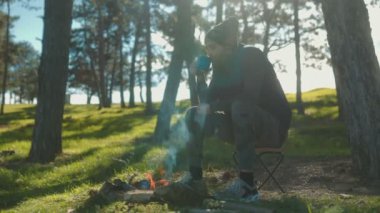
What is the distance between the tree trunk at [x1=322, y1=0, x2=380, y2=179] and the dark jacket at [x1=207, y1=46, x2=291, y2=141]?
7.19 ft

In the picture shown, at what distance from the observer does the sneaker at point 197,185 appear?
17.0ft

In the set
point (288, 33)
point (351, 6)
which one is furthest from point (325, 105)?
point (351, 6)

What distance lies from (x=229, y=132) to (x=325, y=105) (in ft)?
99.8

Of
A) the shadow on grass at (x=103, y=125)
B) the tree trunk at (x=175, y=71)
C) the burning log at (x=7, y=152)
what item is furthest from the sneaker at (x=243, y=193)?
the shadow on grass at (x=103, y=125)

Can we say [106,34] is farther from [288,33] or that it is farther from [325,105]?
[325,105]

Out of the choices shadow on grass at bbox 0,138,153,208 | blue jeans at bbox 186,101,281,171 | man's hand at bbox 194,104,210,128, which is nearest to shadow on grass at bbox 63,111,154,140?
shadow on grass at bbox 0,138,153,208

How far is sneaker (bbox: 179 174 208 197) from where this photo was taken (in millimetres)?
5176

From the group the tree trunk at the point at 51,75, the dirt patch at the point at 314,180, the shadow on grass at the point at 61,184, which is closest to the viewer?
the dirt patch at the point at 314,180

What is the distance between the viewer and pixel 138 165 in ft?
30.2

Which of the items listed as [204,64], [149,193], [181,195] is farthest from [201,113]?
[149,193]

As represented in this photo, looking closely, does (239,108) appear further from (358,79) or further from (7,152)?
(7,152)

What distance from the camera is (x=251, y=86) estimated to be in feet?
16.9

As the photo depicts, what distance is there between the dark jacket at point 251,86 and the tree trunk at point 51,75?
277 inches

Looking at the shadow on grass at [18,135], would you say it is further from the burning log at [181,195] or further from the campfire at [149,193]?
the burning log at [181,195]
